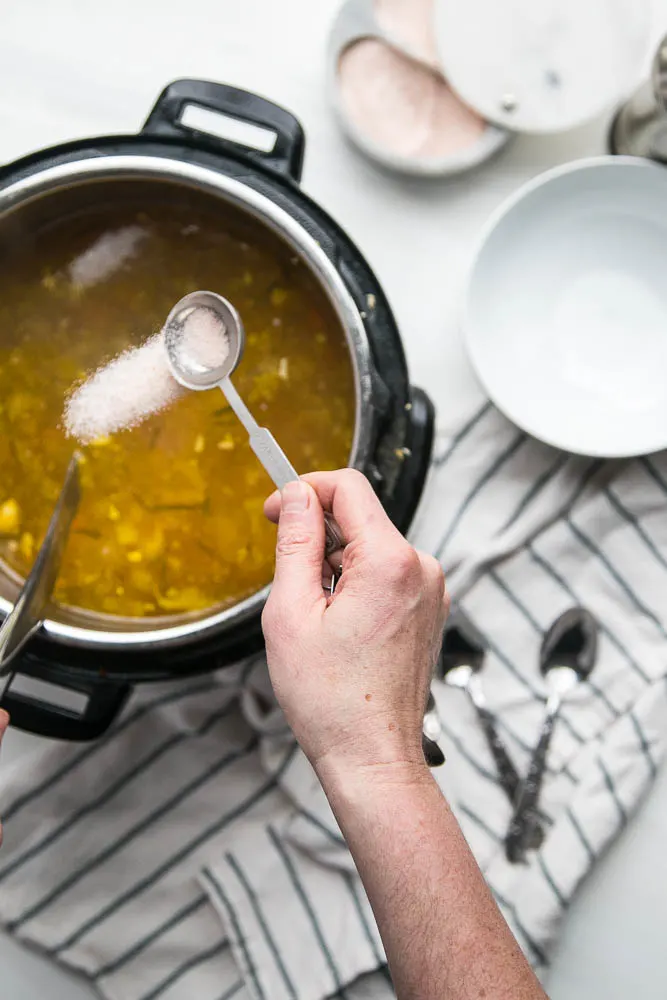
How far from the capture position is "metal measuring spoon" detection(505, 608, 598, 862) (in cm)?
106

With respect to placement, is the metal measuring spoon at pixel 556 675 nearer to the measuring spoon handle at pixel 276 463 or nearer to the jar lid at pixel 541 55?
the measuring spoon handle at pixel 276 463

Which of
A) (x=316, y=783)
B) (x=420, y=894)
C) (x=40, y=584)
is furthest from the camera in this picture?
(x=316, y=783)

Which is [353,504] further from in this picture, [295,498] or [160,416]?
[160,416]

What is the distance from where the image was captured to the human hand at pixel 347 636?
69 cm

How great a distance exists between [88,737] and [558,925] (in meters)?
Result: 0.59

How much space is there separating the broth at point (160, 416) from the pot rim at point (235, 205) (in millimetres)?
66

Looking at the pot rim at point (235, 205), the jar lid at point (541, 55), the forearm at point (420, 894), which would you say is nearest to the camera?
the forearm at point (420, 894)

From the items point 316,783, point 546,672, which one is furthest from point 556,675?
point 316,783

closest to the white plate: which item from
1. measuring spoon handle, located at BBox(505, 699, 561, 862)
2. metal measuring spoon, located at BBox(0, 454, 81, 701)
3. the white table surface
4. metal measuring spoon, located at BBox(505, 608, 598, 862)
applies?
the white table surface

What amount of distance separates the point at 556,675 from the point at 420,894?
0.44 metres

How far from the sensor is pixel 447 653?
1.06 meters

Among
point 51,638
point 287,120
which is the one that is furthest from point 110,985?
point 287,120

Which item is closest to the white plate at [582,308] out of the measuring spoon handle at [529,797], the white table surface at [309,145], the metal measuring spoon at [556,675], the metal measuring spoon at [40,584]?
the white table surface at [309,145]

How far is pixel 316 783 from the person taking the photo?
1.05m
